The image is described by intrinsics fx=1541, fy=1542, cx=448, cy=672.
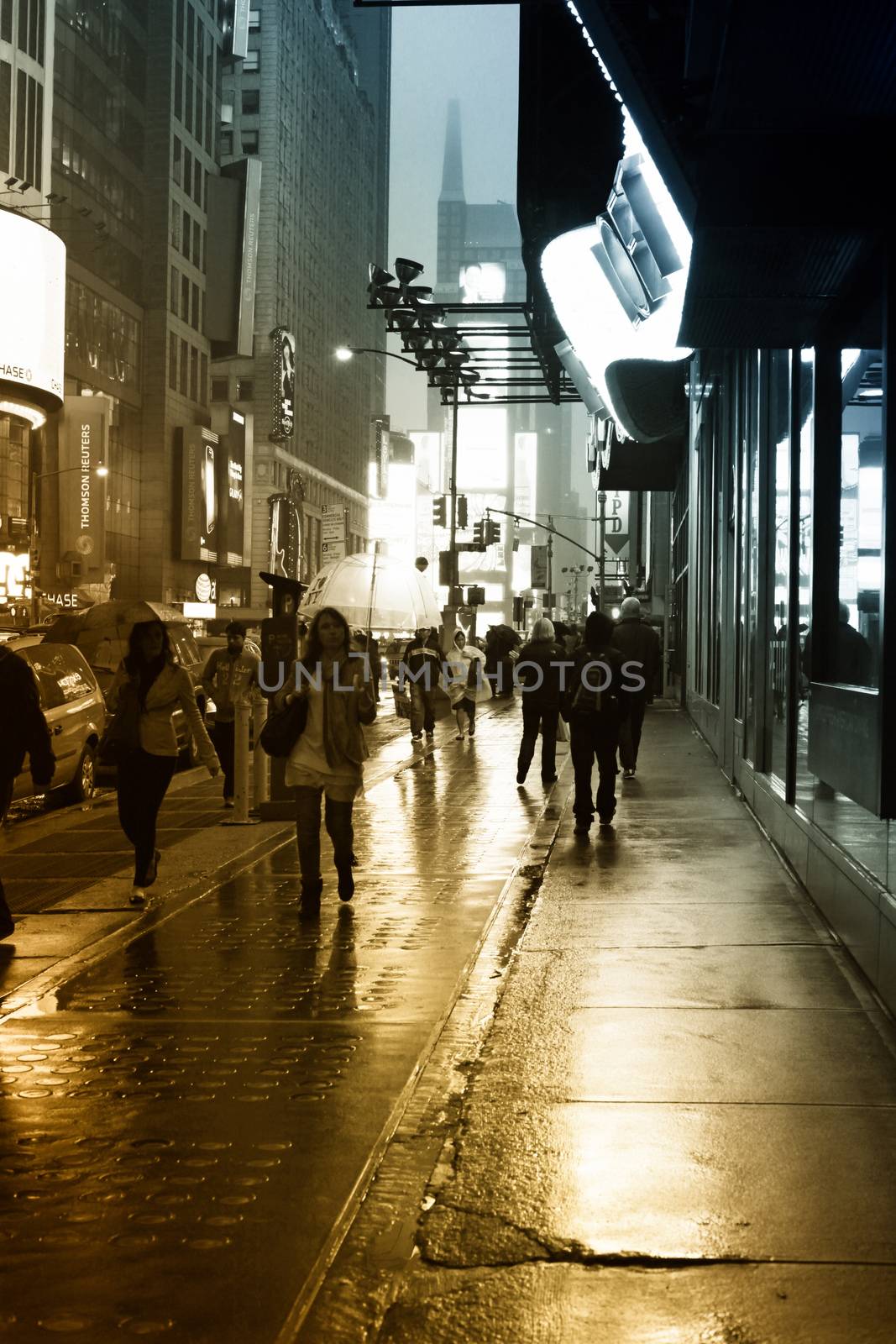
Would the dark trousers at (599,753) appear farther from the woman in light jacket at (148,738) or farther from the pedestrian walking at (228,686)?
the woman in light jacket at (148,738)

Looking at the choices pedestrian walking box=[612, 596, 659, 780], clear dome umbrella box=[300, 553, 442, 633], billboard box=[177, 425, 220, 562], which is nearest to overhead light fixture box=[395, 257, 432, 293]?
clear dome umbrella box=[300, 553, 442, 633]

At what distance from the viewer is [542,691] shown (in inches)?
667

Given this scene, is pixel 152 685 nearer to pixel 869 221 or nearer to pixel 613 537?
pixel 869 221

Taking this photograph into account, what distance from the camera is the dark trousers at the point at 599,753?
13.2m

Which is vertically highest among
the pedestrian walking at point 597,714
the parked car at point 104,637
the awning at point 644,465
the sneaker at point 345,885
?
the awning at point 644,465

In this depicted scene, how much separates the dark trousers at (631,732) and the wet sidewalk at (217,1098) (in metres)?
6.92

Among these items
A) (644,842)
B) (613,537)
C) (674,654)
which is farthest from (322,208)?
(644,842)

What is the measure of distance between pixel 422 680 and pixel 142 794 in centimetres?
1391

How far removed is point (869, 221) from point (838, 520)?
66.6 inches

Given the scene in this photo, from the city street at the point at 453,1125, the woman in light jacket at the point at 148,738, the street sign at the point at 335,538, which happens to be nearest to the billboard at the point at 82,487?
the street sign at the point at 335,538

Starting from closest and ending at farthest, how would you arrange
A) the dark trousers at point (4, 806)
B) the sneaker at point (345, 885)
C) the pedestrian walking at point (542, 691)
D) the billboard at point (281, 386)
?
the dark trousers at point (4, 806) < the sneaker at point (345, 885) < the pedestrian walking at point (542, 691) < the billboard at point (281, 386)

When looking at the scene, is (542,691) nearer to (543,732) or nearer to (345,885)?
(543,732)

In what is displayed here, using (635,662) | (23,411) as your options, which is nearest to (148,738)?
(635,662)

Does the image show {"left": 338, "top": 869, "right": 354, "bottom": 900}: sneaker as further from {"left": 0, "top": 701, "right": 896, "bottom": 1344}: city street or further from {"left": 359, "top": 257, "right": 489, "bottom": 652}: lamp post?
{"left": 359, "top": 257, "right": 489, "bottom": 652}: lamp post
